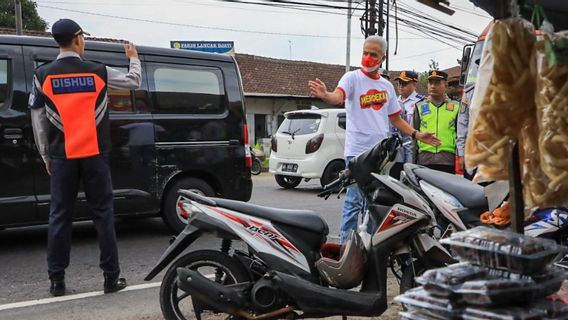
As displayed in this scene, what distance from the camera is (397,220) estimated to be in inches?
124

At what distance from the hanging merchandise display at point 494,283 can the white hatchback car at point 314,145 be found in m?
8.89

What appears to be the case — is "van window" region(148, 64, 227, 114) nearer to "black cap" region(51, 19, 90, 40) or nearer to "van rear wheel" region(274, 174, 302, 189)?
"black cap" region(51, 19, 90, 40)

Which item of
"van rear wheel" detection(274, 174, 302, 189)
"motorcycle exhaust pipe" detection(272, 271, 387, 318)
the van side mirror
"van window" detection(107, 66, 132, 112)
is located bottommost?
"van rear wheel" detection(274, 174, 302, 189)

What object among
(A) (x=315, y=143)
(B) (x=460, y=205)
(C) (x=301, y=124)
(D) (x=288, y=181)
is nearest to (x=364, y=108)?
(B) (x=460, y=205)

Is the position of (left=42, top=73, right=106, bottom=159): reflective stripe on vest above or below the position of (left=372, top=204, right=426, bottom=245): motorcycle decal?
above

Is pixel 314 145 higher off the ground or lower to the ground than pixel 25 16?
lower

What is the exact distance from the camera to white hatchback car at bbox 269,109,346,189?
1052cm

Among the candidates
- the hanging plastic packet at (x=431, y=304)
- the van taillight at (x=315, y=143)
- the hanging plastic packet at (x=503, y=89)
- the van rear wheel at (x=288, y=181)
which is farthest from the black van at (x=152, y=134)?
the van rear wheel at (x=288, y=181)

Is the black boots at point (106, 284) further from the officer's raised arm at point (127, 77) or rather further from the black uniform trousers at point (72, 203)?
the officer's raised arm at point (127, 77)

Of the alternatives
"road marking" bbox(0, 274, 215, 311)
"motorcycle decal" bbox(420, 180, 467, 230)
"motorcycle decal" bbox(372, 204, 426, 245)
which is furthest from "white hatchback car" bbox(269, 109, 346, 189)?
"motorcycle decal" bbox(372, 204, 426, 245)

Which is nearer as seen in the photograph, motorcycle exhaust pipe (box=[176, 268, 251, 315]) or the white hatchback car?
→ motorcycle exhaust pipe (box=[176, 268, 251, 315])

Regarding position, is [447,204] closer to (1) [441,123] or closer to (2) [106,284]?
(1) [441,123]

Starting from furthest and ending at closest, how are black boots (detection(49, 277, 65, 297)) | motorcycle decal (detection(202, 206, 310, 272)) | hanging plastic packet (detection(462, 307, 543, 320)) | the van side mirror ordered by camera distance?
the van side mirror, black boots (detection(49, 277, 65, 297)), motorcycle decal (detection(202, 206, 310, 272)), hanging plastic packet (detection(462, 307, 543, 320))

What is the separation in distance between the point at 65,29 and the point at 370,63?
2212 mm
